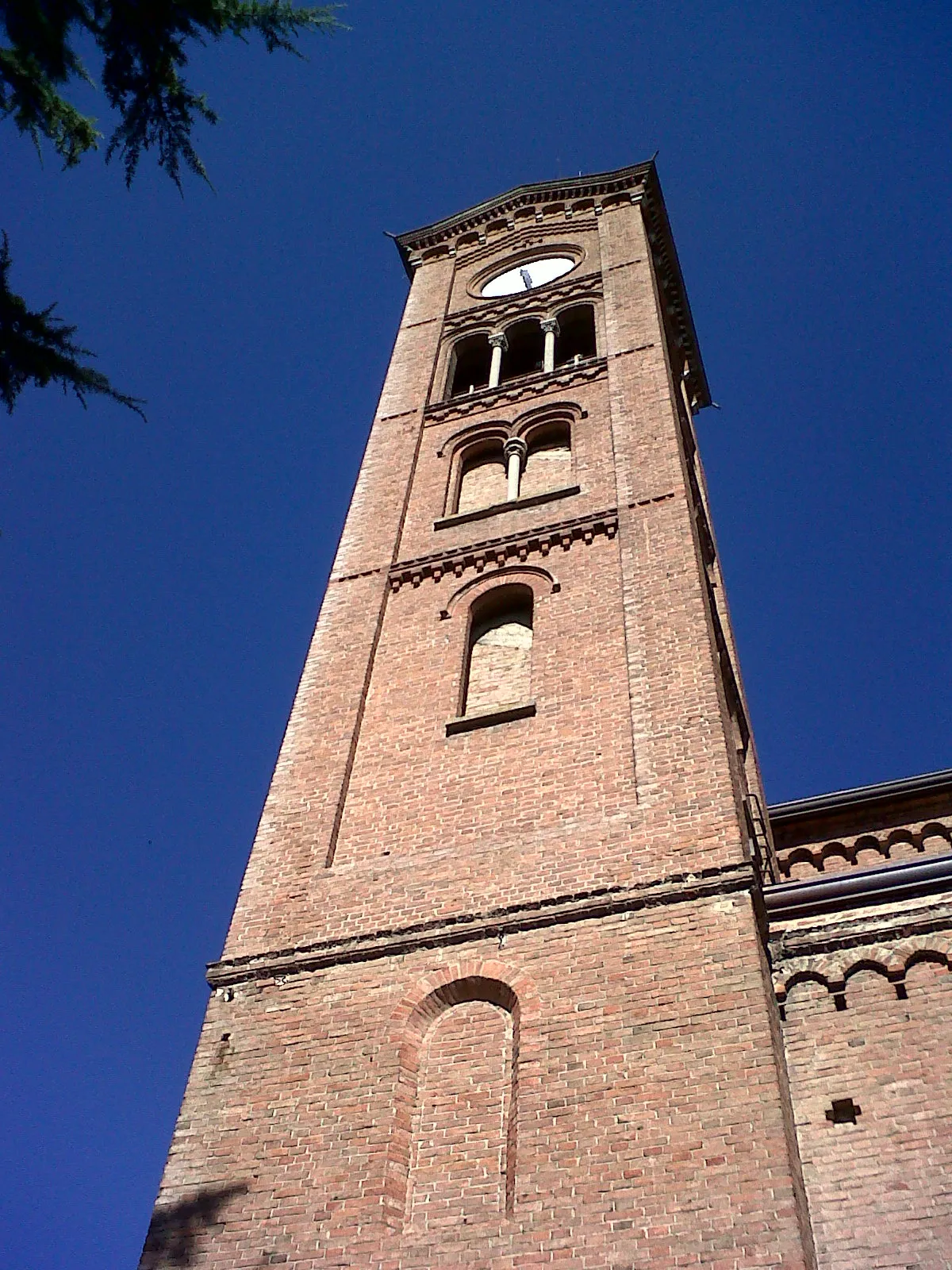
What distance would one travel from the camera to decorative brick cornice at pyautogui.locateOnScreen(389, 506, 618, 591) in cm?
1385

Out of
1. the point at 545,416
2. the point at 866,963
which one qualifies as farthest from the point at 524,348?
the point at 866,963

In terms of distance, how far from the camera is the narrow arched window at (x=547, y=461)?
1623 centimetres

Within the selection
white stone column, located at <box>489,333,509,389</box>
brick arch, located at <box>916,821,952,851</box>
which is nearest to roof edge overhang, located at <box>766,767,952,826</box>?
brick arch, located at <box>916,821,952,851</box>

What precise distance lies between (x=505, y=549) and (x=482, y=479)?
3184 millimetres

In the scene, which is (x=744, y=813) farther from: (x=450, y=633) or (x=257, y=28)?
(x=257, y=28)

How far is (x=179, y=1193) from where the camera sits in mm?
8133

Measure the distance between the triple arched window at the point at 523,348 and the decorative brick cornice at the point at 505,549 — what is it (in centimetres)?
675

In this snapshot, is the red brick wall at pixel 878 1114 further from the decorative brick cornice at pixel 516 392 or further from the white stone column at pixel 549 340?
the white stone column at pixel 549 340

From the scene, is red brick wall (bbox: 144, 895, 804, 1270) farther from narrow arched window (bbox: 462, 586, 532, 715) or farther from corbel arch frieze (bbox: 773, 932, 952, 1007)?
narrow arched window (bbox: 462, 586, 532, 715)

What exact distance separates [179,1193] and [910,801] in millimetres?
7978

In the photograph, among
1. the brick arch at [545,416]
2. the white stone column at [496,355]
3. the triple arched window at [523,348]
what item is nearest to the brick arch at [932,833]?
the brick arch at [545,416]

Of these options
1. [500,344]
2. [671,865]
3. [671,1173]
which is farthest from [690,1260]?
[500,344]

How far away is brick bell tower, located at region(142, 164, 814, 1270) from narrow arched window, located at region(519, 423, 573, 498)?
40 centimetres

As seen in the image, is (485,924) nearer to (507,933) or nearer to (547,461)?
(507,933)
